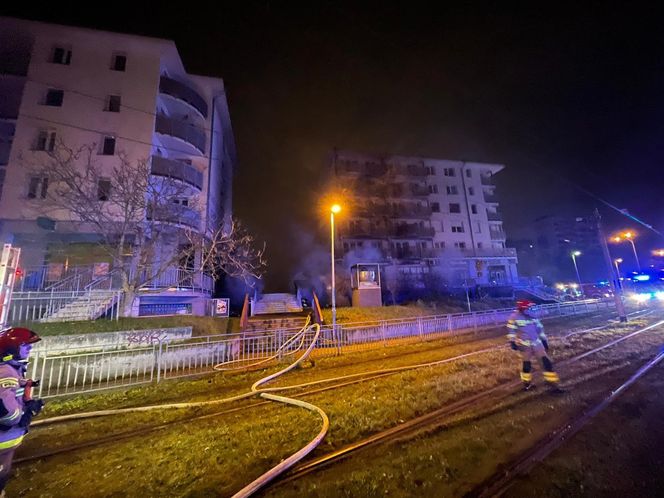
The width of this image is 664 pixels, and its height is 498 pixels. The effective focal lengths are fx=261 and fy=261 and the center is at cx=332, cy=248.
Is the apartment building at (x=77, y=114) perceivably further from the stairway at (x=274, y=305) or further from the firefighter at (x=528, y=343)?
the firefighter at (x=528, y=343)

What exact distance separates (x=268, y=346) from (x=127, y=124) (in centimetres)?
1807

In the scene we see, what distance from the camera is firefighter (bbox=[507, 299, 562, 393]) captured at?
6660 millimetres

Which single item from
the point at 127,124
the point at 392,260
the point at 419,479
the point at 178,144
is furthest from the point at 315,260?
the point at 419,479

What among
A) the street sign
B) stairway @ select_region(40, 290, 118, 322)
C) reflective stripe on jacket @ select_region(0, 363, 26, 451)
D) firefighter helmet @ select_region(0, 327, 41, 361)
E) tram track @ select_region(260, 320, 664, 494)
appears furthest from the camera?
the street sign

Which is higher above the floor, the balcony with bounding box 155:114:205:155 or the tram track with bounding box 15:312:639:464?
the balcony with bounding box 155:114:205:155

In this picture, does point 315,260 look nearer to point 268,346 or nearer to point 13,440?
point 268,346

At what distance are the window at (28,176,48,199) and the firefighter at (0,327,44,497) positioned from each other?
18.2 meters

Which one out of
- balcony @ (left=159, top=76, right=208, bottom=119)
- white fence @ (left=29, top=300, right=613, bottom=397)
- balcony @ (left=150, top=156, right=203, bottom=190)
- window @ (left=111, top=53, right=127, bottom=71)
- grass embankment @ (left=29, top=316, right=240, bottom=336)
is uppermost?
window @ (left=111, top=53, right=127, bottom=71)

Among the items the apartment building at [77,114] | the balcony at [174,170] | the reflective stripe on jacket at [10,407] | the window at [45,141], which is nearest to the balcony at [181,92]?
the apartment building at [77,114]

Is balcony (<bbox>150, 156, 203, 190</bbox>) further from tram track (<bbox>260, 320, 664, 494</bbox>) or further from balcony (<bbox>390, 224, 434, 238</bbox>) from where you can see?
balcony (<bbox>390, 224, 434, 238</bbox>)

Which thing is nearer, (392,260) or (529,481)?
(529,481)

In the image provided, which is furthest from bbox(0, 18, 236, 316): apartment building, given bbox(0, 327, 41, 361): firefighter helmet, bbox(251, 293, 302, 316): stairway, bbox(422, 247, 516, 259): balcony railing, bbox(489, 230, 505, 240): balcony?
bbox(489, 230, 505, 240): balcony

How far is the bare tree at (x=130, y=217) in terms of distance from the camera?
1260cm

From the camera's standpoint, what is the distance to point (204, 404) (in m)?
6.50
